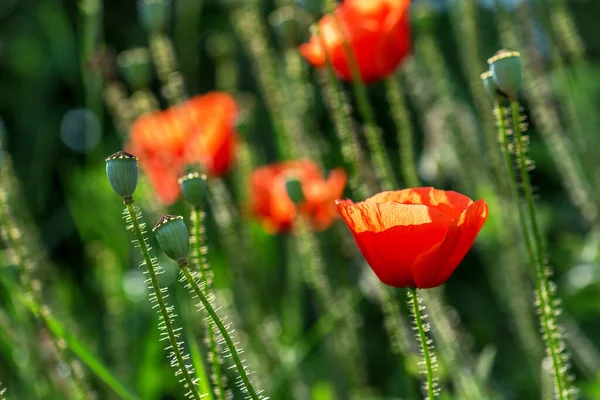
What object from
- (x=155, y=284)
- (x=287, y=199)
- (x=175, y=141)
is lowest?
(x=155, y=284)

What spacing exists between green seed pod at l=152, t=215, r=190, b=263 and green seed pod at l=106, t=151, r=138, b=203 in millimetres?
35

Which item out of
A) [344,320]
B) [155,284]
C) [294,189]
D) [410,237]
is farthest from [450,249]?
[344,320]

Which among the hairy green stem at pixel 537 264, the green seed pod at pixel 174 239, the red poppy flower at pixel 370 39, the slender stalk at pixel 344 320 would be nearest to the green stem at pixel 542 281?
the hairy green stem at pixel 537 264

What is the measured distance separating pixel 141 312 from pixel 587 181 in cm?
85

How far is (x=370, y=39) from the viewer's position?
4.44ft

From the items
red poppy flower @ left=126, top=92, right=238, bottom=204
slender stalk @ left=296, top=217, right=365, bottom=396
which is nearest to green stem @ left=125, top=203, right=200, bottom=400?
slender stalk @ left=296, top=217, right=365, bottom=396

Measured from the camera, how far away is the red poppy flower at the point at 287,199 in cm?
162

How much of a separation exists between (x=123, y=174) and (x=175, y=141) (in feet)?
3.38

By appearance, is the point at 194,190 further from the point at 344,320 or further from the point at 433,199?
the point at 344,320

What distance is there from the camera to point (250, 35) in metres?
1.51

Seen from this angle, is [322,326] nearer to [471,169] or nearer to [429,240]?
[471,169]

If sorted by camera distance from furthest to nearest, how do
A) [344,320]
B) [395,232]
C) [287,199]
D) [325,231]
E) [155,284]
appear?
[325,231] < [287,199] < [344,320] < [395,232] < [155,284]

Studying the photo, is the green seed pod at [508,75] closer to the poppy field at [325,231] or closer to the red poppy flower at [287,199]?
the poppy field at [325,231]

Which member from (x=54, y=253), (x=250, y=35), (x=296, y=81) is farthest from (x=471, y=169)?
(x=54, y=253)
